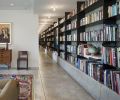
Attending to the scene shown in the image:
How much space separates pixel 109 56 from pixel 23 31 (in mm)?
7284

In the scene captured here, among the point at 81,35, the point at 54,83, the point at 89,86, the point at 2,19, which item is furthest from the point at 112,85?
the point at 2,19

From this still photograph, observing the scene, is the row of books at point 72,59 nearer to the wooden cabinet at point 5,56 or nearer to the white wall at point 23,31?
the white wall at point 23,31

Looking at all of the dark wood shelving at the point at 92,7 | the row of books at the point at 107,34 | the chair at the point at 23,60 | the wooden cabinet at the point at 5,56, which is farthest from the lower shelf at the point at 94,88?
the wooden cabinet at the point at 5,56

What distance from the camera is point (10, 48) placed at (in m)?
11.7

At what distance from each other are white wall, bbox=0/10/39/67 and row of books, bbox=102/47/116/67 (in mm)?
6772

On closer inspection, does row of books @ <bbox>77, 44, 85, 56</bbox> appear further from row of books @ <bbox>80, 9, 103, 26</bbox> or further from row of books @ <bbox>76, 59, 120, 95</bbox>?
row of books @ <bbox>80, 9, 103, 26</bbox>

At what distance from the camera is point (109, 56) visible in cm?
513

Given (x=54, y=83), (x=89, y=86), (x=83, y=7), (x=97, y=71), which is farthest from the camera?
(x=83, y=7)

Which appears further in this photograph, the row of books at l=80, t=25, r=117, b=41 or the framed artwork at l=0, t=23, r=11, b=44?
the framed artwork at l=0, t=23, r=11, b=44

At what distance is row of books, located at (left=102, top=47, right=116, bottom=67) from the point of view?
4934mm

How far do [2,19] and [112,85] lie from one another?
26.7 feet

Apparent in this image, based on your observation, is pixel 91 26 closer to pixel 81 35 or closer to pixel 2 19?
pixel 81 35

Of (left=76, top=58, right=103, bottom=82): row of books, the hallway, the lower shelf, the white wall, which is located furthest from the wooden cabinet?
(left=76, top=58, right=103, bottom=82): row of books

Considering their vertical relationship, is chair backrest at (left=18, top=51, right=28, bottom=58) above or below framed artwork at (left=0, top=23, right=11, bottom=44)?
below
